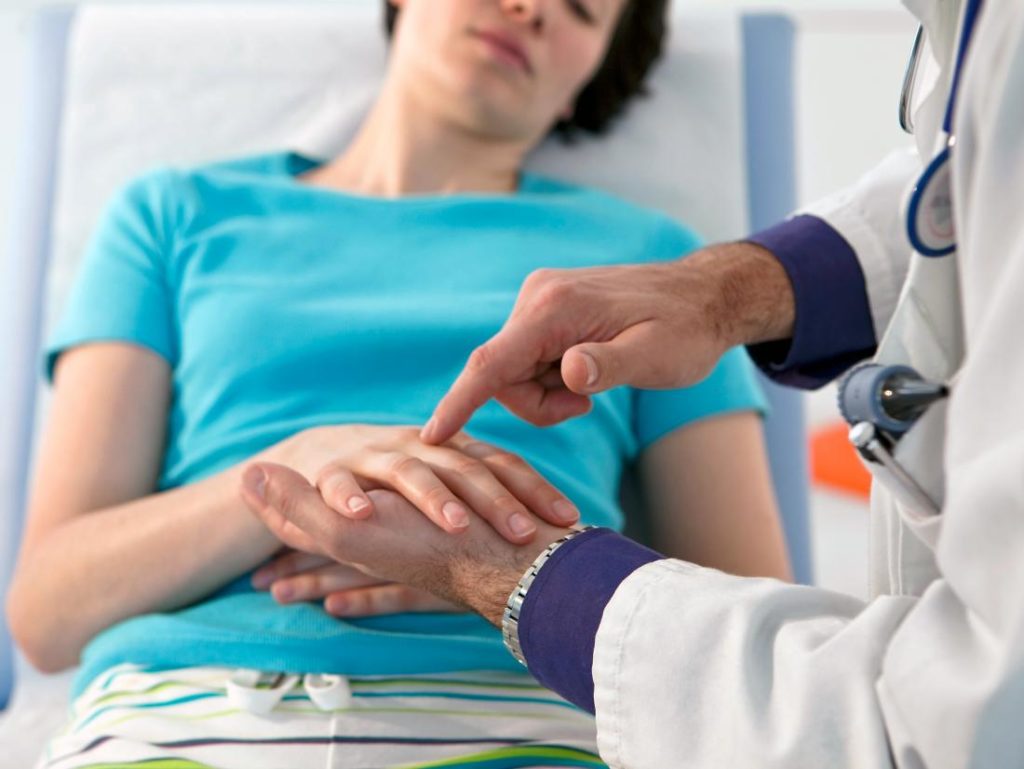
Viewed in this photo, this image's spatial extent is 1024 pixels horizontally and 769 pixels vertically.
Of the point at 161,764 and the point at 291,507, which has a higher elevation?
the point at 291,507

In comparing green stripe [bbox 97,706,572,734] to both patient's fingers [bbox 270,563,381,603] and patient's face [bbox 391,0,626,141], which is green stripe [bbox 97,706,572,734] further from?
patient's face [bbox 391,0,626,141]

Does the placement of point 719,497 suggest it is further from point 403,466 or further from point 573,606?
point 573,606

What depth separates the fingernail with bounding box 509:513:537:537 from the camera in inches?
36.7

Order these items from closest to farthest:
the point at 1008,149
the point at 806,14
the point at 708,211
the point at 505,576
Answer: the point at 1008,149, the point at 505,576, the point at 708,211, the point at 806,14

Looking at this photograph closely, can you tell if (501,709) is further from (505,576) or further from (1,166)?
(1,166)

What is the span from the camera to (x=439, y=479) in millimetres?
1011

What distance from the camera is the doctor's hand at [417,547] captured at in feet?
3.02

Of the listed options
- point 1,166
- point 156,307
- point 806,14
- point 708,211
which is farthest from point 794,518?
point 1,166

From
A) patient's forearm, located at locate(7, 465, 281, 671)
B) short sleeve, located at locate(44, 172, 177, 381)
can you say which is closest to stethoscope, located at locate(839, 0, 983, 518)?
patient's forearm, located at locate(7, 465, 281, 671)

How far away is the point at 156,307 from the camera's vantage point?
4.66ft

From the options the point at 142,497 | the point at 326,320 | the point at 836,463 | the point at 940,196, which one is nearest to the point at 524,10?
the point at 326,320

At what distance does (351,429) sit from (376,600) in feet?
0.51

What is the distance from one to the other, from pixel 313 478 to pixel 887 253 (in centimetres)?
54

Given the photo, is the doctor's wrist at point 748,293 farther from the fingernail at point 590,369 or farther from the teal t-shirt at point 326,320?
the teal t-shirt at point 326,320
